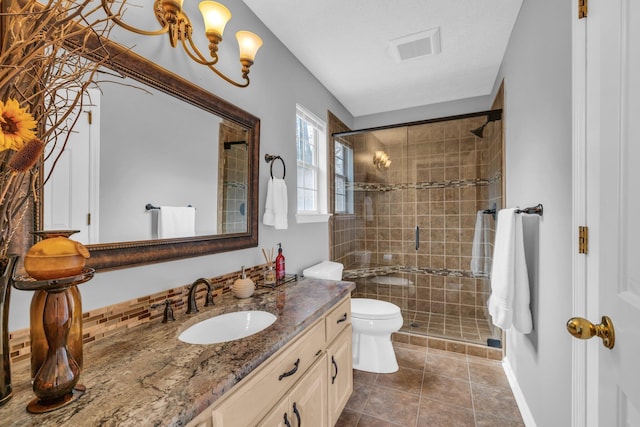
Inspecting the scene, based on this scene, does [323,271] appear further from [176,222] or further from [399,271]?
[399,271]

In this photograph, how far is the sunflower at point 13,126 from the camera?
0.48 m

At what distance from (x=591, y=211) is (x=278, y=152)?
1.74 m

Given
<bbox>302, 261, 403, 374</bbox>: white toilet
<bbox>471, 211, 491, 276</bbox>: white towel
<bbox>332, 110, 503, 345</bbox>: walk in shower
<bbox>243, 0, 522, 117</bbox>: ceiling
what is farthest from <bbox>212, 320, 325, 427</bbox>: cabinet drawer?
<bbox>471, 211, 491, 276</bbox>: white towel

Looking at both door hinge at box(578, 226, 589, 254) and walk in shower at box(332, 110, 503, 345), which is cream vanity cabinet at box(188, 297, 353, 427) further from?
walk in shower at box(332, 110, 503, 345)

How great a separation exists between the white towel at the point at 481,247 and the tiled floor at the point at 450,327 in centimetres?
55

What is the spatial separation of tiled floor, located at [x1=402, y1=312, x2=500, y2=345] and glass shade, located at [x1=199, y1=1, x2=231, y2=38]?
294cm

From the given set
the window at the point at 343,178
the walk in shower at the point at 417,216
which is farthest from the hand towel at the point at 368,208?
the window at the point at 343,178

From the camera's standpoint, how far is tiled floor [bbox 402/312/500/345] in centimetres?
271

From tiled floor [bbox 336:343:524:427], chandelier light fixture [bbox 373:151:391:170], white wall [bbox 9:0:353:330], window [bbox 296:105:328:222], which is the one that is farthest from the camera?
chandelier light fixture [bbox 373:151:391:170]

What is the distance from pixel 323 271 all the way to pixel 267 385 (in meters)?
1.38

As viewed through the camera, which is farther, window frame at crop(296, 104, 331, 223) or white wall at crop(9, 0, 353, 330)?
window frame at crop(296, 104, 331, 223)

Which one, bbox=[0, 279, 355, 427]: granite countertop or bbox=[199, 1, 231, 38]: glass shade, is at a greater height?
bbox=[199, 1, 231, 38]: glass shade

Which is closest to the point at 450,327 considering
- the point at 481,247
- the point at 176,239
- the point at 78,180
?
the point at 481,247

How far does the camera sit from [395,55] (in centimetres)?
232
